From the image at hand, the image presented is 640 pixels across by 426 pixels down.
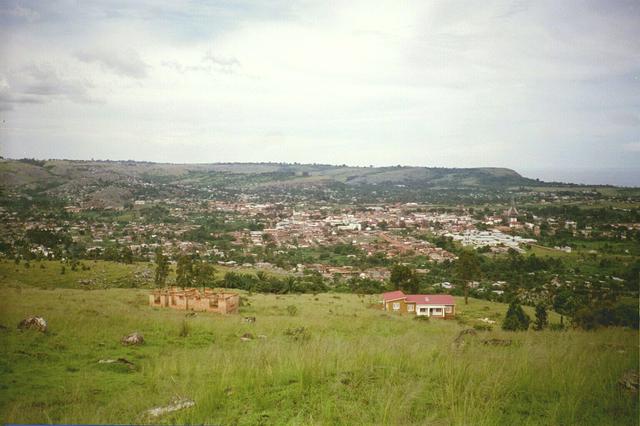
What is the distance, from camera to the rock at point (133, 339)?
717cm

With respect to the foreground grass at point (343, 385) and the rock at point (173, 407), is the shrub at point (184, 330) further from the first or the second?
the rock at point (173, 407)

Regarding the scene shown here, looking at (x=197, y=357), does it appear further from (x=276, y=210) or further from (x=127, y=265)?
(x=276, y=210)

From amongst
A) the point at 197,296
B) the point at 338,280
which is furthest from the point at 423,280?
the point at 197,296

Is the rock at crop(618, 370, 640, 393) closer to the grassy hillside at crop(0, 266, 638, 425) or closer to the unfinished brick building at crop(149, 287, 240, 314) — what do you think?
the grassy hillside at crop(0, 266, 638, 425)

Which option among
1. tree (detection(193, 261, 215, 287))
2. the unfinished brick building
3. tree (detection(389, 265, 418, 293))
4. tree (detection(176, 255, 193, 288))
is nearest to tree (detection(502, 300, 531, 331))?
tree (detection(389, 265, 418, 293))

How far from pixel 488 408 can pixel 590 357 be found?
6.65 feet

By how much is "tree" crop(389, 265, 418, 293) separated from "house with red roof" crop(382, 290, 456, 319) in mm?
4180

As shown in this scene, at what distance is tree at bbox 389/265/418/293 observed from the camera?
22172mm

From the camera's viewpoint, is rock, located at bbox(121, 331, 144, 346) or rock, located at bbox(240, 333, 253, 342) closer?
rock, located at bbox(121, 331, 144, 346)

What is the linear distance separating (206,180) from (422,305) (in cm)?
13998

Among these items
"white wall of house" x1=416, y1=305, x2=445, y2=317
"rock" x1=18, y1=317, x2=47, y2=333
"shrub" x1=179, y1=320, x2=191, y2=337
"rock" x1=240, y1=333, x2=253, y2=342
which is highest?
"rock" x1=18, y1=317, x2=47, y2=333

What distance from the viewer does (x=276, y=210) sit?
275ft

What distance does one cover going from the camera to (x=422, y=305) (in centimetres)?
1714

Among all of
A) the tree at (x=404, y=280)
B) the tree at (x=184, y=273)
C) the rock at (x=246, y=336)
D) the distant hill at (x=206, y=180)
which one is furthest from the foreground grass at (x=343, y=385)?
the distant hill at (x=206, y=180)
